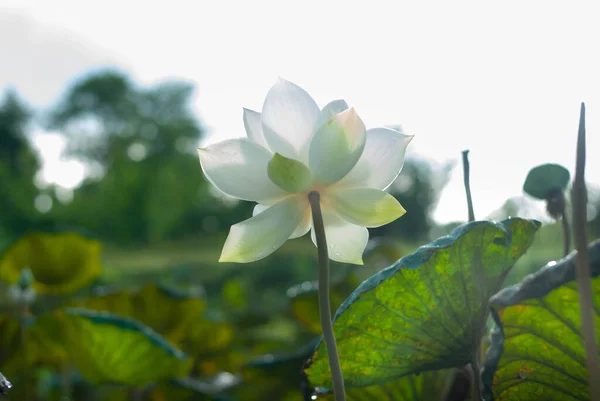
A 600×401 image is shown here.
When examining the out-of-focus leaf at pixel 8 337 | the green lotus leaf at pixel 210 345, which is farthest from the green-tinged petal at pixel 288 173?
the green lotus leaf at pixel 210 345

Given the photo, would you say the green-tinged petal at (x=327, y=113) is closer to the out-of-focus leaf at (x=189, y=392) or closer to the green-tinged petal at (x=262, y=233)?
the green-tinged petal at (x=262, y=233)


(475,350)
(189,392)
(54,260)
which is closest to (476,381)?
(475,350)

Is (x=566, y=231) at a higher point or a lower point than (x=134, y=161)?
lower

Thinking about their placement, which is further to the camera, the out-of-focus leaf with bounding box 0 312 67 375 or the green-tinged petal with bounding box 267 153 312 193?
the out-of-focus leaf with bounding box 0 312 67 375

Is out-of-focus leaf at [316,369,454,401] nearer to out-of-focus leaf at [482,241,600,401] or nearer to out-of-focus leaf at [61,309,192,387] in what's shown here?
out-of-focus leaf at [482,241,600,401]

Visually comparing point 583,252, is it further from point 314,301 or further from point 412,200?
point 412,200

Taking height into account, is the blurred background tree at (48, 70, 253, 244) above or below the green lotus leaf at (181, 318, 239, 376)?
above

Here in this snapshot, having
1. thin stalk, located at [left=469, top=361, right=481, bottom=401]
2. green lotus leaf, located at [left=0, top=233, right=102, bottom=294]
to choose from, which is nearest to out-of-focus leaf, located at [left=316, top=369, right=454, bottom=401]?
thin stalk, located at [left=469, top=361, right=481, bottom=401]
